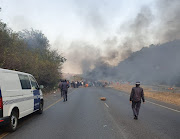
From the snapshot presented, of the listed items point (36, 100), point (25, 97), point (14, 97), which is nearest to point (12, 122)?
point (14, 97)

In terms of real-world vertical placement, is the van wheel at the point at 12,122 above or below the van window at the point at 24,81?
below

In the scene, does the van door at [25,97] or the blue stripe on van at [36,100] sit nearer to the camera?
the van door at [25,97]

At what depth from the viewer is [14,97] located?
245 inches

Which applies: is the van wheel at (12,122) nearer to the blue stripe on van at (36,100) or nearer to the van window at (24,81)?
the van window at (24,81)

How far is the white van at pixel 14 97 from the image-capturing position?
5.55 metres

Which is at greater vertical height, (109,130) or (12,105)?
(12,105)

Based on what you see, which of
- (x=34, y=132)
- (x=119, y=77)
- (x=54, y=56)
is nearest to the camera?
(x=34, y=132)

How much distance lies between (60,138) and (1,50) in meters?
9.74

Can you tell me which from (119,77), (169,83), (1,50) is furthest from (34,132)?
(119,77)

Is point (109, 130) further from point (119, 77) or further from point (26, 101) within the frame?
point (119, 77)

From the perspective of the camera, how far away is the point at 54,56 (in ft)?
110

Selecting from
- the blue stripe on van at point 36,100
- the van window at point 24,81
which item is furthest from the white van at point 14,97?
the blue stripe on van at point 36,100

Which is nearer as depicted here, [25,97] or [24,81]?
[25,97]

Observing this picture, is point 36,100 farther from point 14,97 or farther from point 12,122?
point 12,122
